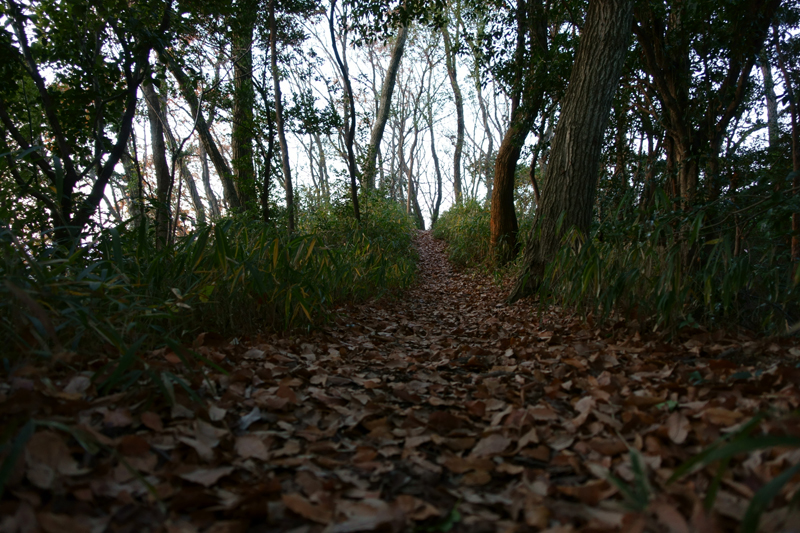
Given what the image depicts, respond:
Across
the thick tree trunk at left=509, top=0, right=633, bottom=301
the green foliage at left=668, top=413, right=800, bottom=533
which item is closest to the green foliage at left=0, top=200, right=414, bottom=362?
the green foliage at left=668, top=413, right=800, bottom=533

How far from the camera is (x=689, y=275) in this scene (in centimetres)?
263

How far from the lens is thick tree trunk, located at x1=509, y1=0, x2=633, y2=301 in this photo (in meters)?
3.76

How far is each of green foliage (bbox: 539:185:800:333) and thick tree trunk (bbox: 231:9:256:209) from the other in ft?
16.4

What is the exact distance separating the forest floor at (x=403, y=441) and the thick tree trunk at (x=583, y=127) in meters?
1.79

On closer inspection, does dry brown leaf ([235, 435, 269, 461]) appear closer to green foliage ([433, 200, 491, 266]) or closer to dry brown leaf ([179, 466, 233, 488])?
dry brown leaf ([179, 466, 233, 488])

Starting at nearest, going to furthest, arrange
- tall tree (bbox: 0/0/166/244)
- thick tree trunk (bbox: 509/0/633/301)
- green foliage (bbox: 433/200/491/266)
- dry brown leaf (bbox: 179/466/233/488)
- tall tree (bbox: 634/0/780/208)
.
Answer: dry brown leaf (bbox: 179/466/233/488) < tall tree (bbox: 0/0/166/244) < thick tree trunk (bbox: 509/0/633/301) < tall tree (bbox: 634/0/780/208) < green foliage (bbox: 433/200/491/266)

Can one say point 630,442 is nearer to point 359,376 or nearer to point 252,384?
point 359,376

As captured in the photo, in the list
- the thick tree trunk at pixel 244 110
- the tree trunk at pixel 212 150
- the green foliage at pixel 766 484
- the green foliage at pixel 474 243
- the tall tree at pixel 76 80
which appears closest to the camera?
the green foliage at pixel 766 484

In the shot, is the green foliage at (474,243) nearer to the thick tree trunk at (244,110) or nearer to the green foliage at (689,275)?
the thick tree trunk at (244,110)

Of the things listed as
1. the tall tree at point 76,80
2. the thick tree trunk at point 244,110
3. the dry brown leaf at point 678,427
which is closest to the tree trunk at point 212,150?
the thick tree trunk at point 244,110

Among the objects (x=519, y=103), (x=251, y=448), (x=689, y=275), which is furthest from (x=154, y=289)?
(x=519, y=103)

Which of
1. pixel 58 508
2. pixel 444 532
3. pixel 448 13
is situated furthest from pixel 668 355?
pixel 448 13

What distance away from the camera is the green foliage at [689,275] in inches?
94.4

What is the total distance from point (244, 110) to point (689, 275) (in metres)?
6.15
